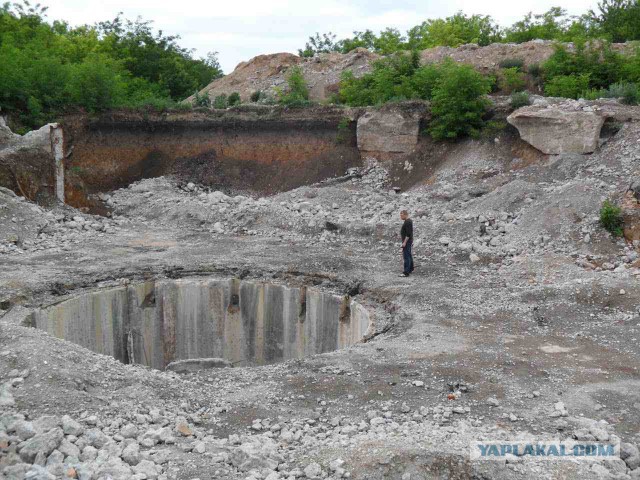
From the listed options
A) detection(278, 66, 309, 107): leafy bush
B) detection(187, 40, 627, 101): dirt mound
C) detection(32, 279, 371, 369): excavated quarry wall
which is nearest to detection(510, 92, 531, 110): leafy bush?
detection(187, 40, 627, 101): dirt mound

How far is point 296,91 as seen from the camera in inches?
1133

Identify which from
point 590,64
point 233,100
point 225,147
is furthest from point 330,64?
point 590,64

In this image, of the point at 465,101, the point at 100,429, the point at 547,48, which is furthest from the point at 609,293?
the point at 547,48

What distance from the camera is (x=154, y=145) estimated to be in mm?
26359

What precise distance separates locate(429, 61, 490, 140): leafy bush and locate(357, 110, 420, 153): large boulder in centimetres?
96

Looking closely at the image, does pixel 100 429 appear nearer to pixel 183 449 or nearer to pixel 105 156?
pixel 183 449

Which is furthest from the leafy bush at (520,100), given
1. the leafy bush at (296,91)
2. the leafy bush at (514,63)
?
the leafy bush at (296,91)

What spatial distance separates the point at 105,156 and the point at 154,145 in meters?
1.98

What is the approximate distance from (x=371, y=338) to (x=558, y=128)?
10941 mm

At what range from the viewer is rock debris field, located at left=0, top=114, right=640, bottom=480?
720 centimetres

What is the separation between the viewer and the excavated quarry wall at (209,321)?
1471 centimetres

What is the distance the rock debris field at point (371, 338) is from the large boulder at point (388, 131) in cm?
223

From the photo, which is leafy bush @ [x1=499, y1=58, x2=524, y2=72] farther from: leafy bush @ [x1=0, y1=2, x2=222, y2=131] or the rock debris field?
leafy bush @ [x1=0, y1=2, x2=222, y2=131]

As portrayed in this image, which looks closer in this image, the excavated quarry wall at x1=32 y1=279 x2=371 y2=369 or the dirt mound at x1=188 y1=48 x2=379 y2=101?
the excavated quarry wall at x1=32 y1=279 x2=371 y2=369
